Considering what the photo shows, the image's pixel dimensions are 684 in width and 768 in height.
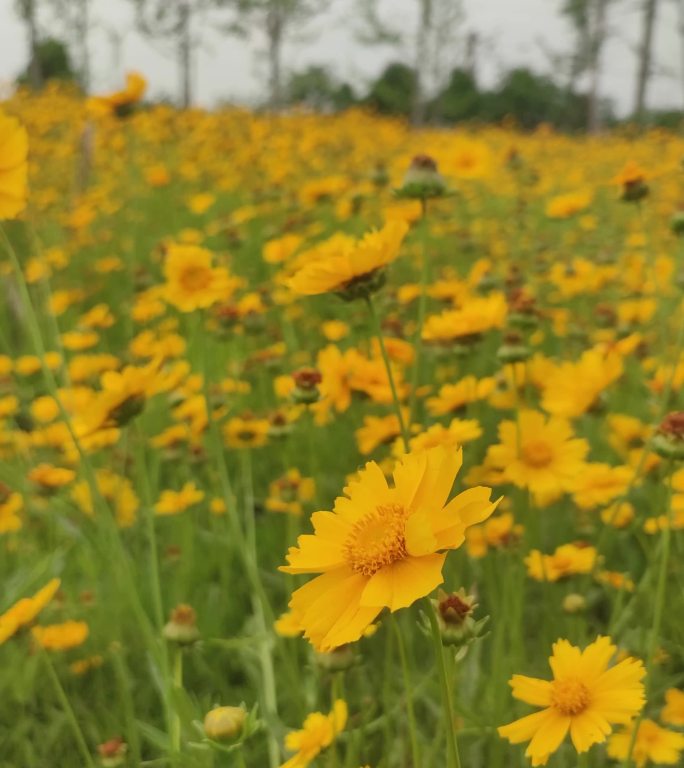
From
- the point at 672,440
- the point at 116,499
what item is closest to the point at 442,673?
the point at 672,440

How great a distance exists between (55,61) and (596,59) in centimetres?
743

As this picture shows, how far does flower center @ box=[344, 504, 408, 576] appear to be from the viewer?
15.5 inches

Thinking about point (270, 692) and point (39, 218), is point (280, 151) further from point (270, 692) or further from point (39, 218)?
point (270, 692)

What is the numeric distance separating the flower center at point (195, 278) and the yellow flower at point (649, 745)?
0.66 m

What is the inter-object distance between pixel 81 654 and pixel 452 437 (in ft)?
1.75

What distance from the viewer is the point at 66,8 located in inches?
415

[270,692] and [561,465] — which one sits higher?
[561,465]

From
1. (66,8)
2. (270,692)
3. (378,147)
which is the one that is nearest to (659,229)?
(378,147)

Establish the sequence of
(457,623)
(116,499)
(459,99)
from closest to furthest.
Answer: (457,623), (116,499), (459,99)

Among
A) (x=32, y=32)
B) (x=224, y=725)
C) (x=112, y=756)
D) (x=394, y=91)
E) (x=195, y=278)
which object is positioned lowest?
(x=394, y=91)

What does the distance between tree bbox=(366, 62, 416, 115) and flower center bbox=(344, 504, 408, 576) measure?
1514cm

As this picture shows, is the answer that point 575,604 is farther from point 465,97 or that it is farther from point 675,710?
point 465,97

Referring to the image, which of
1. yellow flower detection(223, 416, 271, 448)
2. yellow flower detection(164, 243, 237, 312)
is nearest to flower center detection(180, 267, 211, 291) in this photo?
yellow flower detection(164, 243, 237, 312)

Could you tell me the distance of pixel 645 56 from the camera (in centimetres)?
1051
